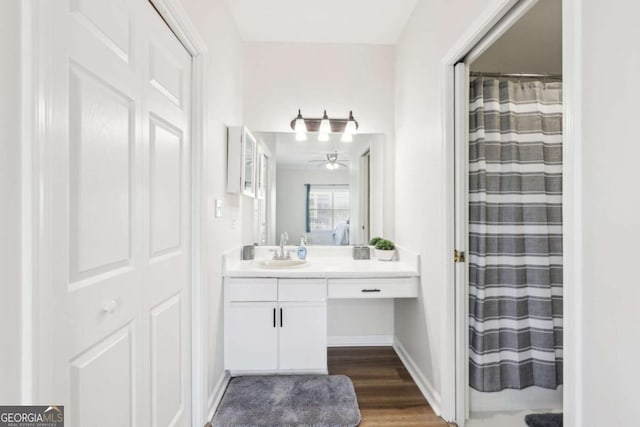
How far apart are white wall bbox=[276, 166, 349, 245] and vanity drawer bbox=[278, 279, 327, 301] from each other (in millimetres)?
712

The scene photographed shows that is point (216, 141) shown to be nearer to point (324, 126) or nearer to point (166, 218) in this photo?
point (166, 218)

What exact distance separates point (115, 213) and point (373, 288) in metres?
1.67

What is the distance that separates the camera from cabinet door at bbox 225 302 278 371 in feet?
7.27

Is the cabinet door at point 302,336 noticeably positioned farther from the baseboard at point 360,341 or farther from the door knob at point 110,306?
the door knob at point 110,306

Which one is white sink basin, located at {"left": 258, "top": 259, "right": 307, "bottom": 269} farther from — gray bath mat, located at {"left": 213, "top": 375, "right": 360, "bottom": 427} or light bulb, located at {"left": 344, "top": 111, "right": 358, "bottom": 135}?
light bulb, located at {"left": 344, "top": 111, "right": 358, "bottom": 135}

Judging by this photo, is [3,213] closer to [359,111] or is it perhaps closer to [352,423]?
[352,423]

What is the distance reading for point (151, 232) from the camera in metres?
1.31

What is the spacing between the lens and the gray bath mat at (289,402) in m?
1.82

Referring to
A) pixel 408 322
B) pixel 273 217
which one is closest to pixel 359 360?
pixel 408 322

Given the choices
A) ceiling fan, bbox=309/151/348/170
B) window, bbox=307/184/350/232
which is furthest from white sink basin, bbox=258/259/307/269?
ceiling fan, bbox=309/151/348/170

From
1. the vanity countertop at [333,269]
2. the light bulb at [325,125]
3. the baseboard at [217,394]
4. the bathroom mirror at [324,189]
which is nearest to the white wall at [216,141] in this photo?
the baseboard at [217,394]
